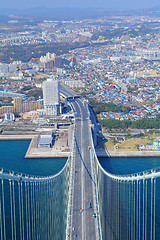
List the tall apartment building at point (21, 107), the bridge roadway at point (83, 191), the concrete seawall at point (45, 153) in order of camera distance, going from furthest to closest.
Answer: the tall apartment building at point (21, 107) < the concrete seawall at point (45, 153) < the bridge roadway at point (83, 191)

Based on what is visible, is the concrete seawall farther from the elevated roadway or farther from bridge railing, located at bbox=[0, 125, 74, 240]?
bridge railing, located at bbox=[0, 125, 74, 240]

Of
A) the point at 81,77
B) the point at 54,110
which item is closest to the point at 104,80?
the point at 81,77

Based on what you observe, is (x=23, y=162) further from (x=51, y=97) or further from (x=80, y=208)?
(x=51, y=97)


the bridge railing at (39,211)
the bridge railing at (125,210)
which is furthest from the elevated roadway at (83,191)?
the bridge railing at (125,210)

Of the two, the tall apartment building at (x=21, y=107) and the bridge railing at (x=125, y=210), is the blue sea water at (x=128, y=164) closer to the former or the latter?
the bridge railing at (x=125, y=210)

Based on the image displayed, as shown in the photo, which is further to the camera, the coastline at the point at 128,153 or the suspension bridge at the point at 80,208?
the coastline at the point at 128,153

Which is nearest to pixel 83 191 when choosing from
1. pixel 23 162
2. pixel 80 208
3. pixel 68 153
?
pixel 80 208

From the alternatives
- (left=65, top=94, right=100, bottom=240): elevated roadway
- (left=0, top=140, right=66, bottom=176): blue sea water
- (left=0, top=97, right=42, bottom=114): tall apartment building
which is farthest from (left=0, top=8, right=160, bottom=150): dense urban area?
(left=65, top=94, right=100, bottom=240): elevated roadway
